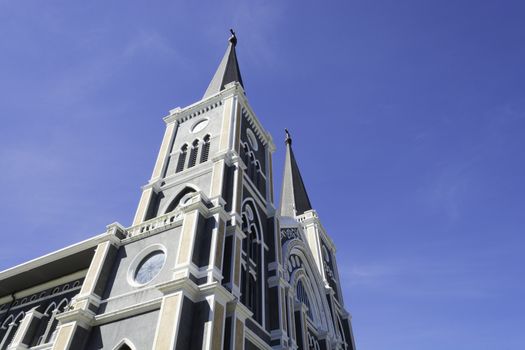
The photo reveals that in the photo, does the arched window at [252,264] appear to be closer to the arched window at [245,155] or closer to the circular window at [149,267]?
the arched window at [245,155]

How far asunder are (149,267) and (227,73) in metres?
17.9

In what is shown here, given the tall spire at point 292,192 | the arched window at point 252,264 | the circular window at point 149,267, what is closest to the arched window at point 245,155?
the arched window at point 252,264

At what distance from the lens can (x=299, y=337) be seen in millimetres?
19625

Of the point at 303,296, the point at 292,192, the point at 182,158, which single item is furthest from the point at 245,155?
the point at 292,192

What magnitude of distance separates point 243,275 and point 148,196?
6.35m

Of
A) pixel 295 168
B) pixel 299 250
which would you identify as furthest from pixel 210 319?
pixel 295 168

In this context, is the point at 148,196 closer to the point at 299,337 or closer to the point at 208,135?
the point at 208,135

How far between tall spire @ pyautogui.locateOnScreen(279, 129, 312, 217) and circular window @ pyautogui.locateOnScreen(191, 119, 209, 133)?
13.3 m

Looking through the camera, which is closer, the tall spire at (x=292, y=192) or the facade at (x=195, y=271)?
the facade at (x=195, y=271)

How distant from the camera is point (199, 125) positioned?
939 inches

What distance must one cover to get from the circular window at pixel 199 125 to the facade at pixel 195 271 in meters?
0.09

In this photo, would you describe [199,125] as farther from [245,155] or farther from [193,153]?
[245,155]

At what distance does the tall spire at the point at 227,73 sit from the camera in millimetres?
28109

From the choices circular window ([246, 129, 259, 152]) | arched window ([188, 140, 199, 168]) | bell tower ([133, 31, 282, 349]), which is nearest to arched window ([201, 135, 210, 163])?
bell tower ([133, 31, 282, 349])
